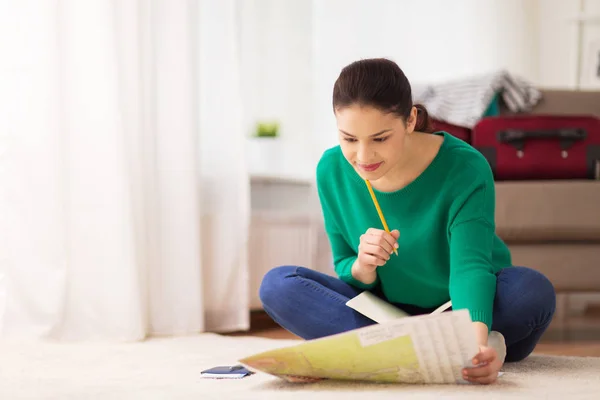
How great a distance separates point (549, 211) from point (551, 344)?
381 mm

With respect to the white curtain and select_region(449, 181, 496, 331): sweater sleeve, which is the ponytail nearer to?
select_region(449, 181, 496, 331): sweater sleeve

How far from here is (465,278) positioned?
1120 mm

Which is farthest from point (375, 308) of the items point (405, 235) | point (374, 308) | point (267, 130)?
point (267, 130)

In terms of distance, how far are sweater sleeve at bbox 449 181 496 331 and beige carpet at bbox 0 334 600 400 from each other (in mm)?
115

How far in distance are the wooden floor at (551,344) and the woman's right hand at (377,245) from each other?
2.54ft

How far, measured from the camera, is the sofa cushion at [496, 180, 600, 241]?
2109mm

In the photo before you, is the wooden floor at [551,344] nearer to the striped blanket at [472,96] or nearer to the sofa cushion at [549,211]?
the sofa cushion at [549,211]

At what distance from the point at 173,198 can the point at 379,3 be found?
206 centimetres

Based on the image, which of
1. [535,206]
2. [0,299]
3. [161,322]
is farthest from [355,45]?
[0,299]

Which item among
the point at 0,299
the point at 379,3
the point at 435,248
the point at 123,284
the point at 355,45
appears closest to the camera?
the point at 435,248

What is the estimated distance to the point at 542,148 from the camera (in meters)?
2.17

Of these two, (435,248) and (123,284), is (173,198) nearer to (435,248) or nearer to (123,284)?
(123,284)

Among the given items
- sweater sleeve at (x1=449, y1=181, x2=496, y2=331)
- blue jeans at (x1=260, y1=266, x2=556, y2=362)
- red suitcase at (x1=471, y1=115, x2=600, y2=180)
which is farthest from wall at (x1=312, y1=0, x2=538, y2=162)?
sweater sleeve at (x1=449, y1=181, x2=496, y2=331)

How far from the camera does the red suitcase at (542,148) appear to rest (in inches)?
85.1
